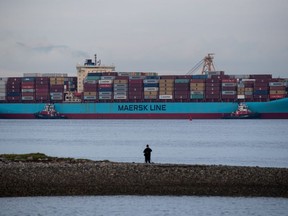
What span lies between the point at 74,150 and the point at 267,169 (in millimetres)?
20079

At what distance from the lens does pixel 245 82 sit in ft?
299

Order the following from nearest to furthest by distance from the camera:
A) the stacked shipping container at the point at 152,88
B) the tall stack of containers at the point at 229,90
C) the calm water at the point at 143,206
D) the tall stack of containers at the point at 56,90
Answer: the calm water at the point at 143,206 < the stacked shipping container at the point at 152,88 < the tall stack of containers at the point at 229,90 < the tall stack of containers at the point at 56,90

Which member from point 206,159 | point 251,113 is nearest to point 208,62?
point 251,113

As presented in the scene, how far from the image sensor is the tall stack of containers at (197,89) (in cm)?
9106

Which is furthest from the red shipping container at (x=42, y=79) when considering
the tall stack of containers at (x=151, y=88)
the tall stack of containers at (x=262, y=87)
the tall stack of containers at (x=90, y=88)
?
the tall stack of containers at (x=262, y=87)

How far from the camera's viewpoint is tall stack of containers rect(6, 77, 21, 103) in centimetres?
9756

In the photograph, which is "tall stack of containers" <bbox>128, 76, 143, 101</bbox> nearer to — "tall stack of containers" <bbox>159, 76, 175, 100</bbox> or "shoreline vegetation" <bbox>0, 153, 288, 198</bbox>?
"tall stack of containers" <bbox>159, 76, 175, 100</bbox>

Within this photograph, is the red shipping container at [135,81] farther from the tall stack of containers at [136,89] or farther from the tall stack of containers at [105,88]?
the tall stack of containers at [105,88]

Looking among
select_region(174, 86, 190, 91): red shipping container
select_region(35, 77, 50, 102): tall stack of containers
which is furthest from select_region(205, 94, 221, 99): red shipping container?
select_region(35, 77, 50, 102): tall stack of containers

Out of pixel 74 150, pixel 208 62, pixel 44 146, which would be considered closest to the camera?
pixel 74 150

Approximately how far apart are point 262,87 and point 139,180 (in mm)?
69755

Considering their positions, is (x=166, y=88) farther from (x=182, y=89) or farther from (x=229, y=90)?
(x=229, y=90)

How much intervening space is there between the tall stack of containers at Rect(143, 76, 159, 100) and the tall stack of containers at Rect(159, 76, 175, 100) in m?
0.58

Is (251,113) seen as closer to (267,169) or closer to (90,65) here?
(90,65)
